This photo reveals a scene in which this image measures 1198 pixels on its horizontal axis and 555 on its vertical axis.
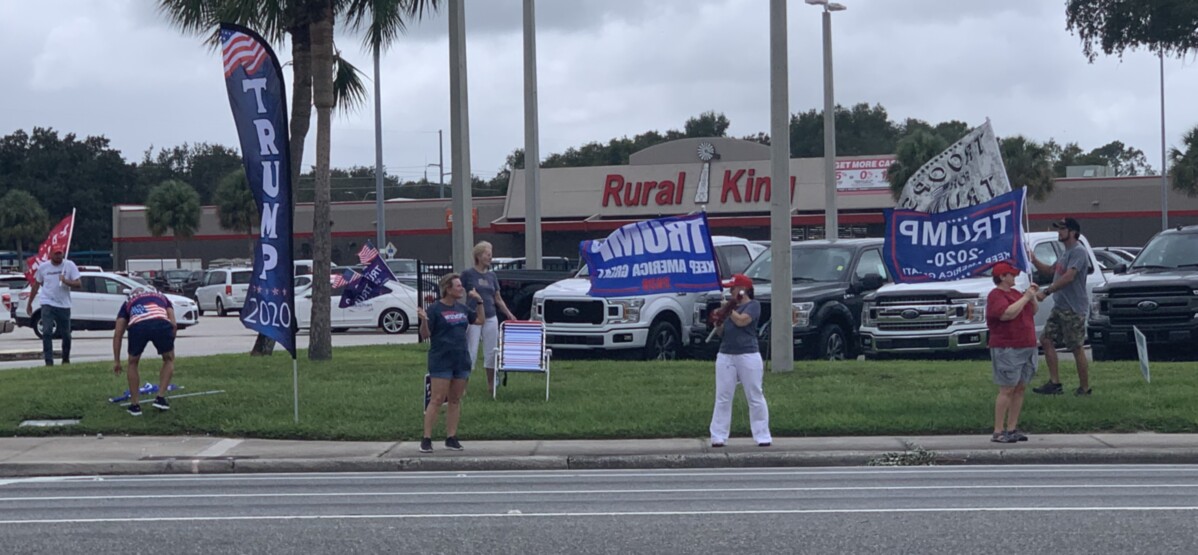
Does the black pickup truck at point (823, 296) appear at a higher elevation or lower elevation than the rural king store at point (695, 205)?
lower

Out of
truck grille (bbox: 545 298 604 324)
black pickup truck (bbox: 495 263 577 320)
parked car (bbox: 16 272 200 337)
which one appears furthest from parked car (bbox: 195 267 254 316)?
truck grille (bbox: 545 298 604 324)

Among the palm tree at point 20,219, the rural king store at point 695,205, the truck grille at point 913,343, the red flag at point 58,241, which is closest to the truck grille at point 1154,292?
the truck grille at point 913,343

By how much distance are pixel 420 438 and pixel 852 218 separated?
45.1 meters

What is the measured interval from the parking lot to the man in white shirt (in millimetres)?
2888

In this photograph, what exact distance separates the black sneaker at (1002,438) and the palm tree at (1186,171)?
45349 millimetres

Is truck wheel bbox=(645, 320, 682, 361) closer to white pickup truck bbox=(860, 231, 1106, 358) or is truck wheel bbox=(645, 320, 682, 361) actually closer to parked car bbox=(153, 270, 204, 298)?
white pickup truck bbox=(860, 231, 1106, 358)

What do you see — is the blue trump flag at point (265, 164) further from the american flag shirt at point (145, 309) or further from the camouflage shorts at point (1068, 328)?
the camouflage shorts at point (1068, 328)

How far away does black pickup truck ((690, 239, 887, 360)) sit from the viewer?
1894 centimetres

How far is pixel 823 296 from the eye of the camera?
19000mm

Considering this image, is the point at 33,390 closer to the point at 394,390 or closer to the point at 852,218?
the point at 394,390

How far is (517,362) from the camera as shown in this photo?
1538 cm

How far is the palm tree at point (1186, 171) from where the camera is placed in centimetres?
5400

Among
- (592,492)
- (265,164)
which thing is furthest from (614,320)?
(592,492)

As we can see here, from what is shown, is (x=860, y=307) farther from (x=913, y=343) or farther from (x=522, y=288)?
(x=522, y=288)
